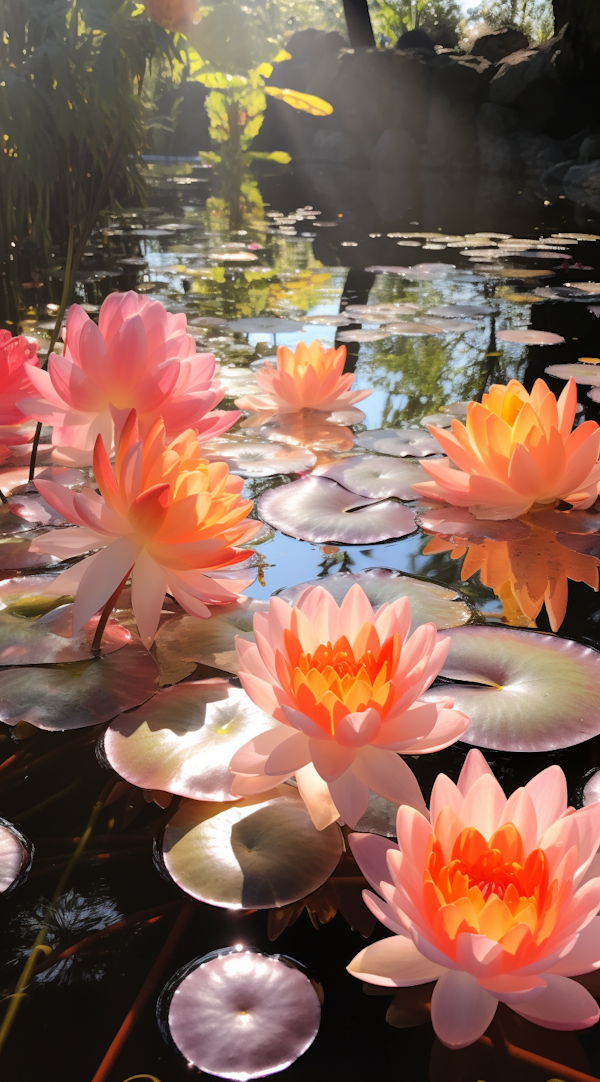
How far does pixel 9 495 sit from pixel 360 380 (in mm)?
1111

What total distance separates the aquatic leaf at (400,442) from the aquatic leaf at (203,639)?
670 mm

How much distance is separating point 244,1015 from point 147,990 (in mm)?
72

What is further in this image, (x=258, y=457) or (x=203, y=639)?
(x=258, y=457)

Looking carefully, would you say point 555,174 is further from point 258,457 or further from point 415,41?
point 258,457

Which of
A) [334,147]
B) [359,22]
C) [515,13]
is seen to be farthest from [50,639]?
[515,13]

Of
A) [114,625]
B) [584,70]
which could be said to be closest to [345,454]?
[114,625]

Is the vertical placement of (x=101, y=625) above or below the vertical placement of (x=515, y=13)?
below

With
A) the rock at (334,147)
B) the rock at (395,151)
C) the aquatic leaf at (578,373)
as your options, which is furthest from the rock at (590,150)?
the aquatic leaf at (578,373)

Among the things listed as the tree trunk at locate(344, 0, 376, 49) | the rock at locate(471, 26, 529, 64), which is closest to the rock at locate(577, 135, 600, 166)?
the rock at locate(471, 26, 529, 64)

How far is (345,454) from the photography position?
5.19 feet

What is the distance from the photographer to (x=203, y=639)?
36.1 inches

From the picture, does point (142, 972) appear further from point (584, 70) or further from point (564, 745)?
point (584, 70)

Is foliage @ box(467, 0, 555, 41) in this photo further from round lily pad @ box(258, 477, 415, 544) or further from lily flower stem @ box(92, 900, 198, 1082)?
lily flower stem @ box(92, 900, 198, 1082)

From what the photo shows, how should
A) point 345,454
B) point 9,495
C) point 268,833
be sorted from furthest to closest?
point 345,454 → point 9,495 → point 268,833
